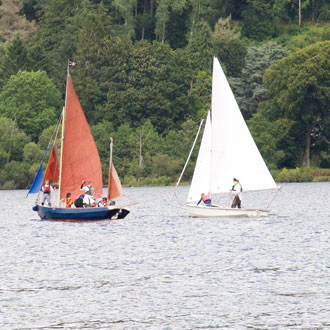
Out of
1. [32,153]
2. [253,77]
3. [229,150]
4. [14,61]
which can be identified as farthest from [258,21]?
[229,150]

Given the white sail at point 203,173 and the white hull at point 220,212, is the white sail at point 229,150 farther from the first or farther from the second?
the white hull at point 220,212

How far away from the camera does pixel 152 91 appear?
15075cm

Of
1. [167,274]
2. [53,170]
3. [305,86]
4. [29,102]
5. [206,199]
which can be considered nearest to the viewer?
[167,274]

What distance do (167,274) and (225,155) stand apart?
26060 millimetres

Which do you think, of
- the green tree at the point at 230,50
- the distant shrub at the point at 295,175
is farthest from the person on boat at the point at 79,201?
the green tree at the point at 230,50

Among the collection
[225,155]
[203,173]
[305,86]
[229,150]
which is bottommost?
[203,173]

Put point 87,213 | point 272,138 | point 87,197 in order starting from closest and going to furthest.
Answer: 1. point 87,213
2. point 87,197
3. point 272,138

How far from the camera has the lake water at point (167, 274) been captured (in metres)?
36.1

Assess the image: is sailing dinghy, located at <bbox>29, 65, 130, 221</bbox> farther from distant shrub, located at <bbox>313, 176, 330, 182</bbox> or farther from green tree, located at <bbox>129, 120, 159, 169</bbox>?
distant shrub, located at <bbox>313, 176, 330, 182</bbox>

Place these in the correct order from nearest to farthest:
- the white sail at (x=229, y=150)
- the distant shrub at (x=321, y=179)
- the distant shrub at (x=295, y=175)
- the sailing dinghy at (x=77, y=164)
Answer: the sailing dinghy at (x=77, y=164) < the white sail at (x=229, y=150) < the distant shrub at (x=295, y=175) < the distant shrub at (x=321, y=179)

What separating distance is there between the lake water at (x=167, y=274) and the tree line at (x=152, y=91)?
218ft

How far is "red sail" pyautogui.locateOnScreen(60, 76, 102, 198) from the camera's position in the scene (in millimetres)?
69750

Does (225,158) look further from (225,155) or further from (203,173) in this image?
(203,173)

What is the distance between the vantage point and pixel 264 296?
130 ft
